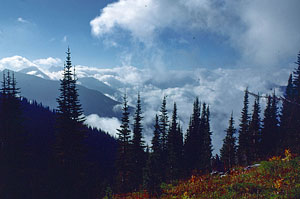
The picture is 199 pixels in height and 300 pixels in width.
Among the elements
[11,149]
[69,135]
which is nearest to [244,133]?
[69,135]

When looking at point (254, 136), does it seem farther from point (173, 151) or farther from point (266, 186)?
point (266, 186)

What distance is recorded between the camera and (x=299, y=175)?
23.6 feet

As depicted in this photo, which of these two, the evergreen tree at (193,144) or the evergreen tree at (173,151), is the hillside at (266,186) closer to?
the evergreen tree at (173,151)

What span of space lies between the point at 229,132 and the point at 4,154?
46.5 metres

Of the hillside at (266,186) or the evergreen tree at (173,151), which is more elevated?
the hillside at (266,186)

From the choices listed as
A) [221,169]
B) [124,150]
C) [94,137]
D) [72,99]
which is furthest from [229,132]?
[94,137]

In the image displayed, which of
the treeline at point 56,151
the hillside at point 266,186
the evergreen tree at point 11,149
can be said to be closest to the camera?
the hillside at point 266,186

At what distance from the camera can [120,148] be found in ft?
105

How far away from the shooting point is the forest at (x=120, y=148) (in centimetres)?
1755

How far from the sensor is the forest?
17.5m

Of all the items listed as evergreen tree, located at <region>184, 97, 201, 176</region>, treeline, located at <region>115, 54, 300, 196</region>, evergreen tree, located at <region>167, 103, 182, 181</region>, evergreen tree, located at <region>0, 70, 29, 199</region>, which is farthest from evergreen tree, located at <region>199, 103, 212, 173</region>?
evergreen tree, located at <region>0, 70, 29, 199</region>

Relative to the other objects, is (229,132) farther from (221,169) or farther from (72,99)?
(72,99)

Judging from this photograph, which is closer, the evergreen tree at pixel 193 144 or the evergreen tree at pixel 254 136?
the evergreen tree at pixel 254 136

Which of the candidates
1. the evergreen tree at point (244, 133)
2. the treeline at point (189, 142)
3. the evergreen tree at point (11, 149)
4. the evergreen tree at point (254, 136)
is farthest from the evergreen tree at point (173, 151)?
the evergreen tree at point (11, 149)
